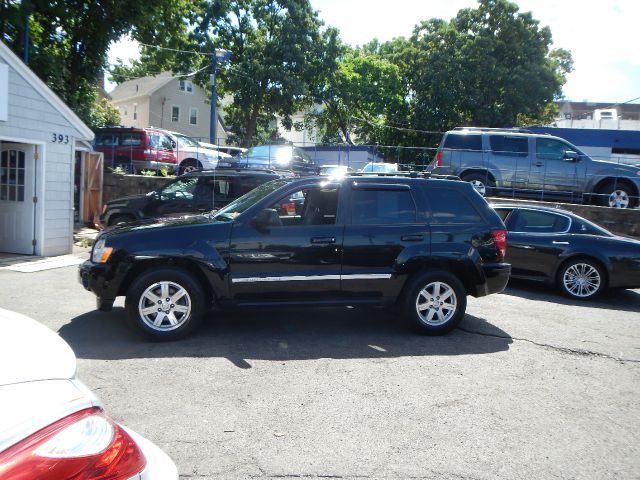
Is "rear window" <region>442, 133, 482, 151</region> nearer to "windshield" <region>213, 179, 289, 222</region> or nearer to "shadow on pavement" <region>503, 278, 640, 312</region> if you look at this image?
"shadow on pavement" <region>503, 278, 640, 312</region>

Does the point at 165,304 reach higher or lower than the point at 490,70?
lower

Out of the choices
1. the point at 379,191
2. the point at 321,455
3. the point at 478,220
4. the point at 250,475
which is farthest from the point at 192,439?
the point at 478,220

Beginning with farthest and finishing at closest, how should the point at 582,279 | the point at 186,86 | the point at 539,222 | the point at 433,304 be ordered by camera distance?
the point at 186,86 < the point at 539,222 < the point at 582,279 < the point at 433,304

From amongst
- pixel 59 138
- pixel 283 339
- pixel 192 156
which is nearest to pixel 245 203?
pixel 283 339

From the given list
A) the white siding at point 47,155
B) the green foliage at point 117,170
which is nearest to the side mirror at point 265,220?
the white siding at point 47,155

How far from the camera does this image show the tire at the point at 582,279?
9211 millimetres

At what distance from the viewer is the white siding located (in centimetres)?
1055

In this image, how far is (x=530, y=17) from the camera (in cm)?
3462

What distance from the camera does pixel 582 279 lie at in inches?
365

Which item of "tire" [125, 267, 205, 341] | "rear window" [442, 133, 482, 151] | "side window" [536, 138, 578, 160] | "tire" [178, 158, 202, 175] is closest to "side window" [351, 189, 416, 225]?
"tire" [125, 267, 205, 341]

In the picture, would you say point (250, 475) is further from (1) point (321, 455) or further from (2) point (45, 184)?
(2) point (45, 184)

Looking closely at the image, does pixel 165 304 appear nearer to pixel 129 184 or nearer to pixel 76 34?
pixel 129 184

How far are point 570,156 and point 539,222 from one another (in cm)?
627

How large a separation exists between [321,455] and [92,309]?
4.61 metres
